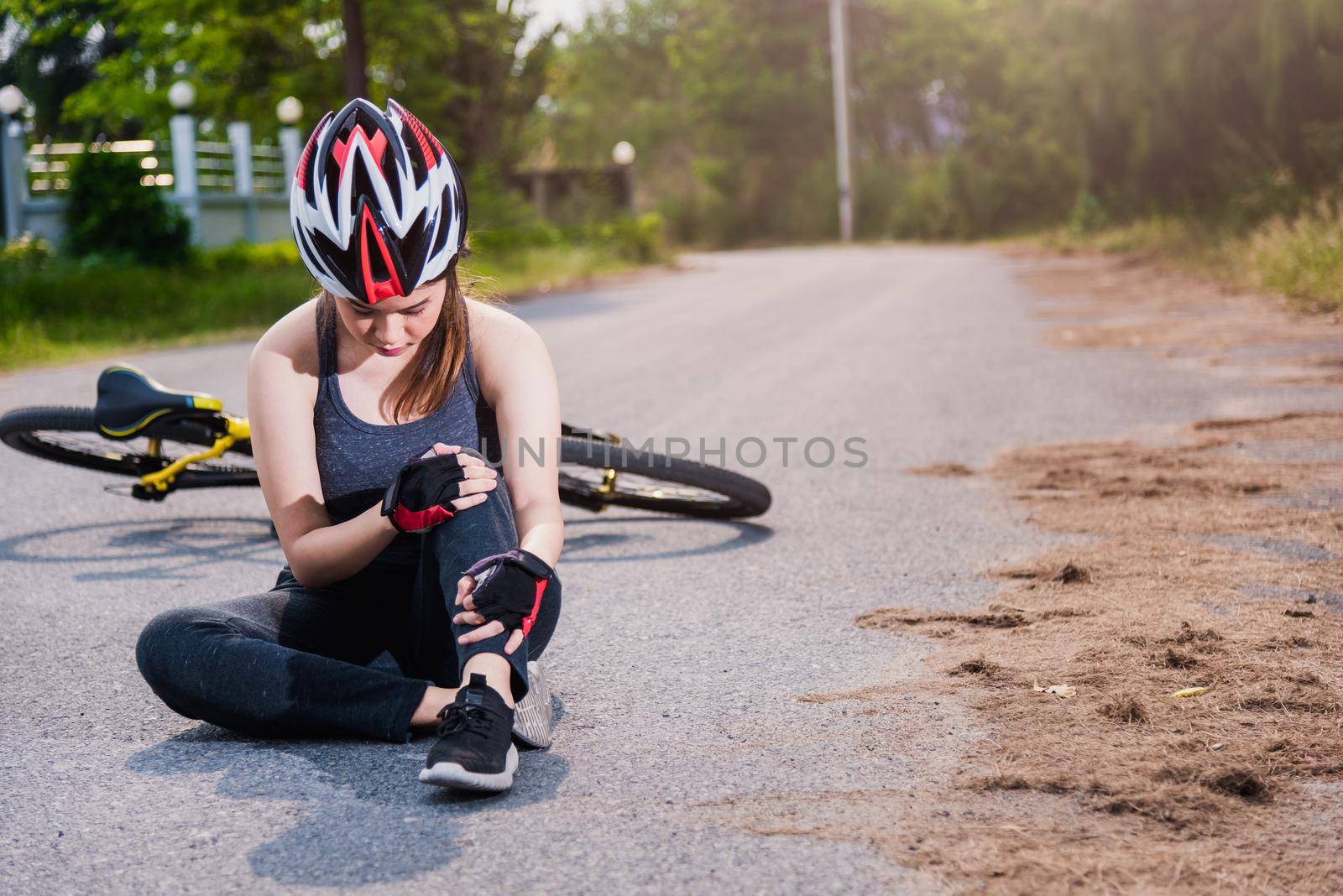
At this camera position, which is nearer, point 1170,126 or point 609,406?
point 609,406

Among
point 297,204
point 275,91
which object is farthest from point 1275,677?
point 275,91

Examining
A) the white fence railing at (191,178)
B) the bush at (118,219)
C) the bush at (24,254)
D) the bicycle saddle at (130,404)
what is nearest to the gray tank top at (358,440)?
the bicycle saddle at (130,404)

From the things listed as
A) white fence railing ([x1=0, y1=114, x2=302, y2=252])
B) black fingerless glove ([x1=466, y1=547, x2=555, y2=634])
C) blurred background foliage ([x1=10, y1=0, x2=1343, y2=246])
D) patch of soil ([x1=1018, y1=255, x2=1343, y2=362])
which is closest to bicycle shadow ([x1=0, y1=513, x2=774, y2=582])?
black fingerless glove ([x1=466, y1=547, x2=555, y2=634])

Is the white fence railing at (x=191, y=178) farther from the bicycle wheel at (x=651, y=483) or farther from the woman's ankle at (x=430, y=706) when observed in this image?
the woman's ankle at (x=430, y=706)

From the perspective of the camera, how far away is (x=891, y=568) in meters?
4.96

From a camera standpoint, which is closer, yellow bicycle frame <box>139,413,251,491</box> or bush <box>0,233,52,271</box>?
yellow bicycle frame <box>139,413,251,491</box>

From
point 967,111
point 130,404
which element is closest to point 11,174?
point 130,404

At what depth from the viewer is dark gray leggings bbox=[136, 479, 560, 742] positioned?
124 inches

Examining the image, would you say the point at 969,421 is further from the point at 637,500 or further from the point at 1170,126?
the point at 1170,126

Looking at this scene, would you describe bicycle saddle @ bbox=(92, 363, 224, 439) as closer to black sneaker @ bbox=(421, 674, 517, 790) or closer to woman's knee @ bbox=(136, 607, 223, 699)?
woman's knee @ bbox=(136, 607, 223, 699)

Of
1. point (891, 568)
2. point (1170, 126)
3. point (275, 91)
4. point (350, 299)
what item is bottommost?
point (891, 568)

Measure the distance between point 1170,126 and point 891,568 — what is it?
20.1 metres

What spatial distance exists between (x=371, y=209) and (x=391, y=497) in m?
0.62

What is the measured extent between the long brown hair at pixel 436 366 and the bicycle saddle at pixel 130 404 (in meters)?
2.17
